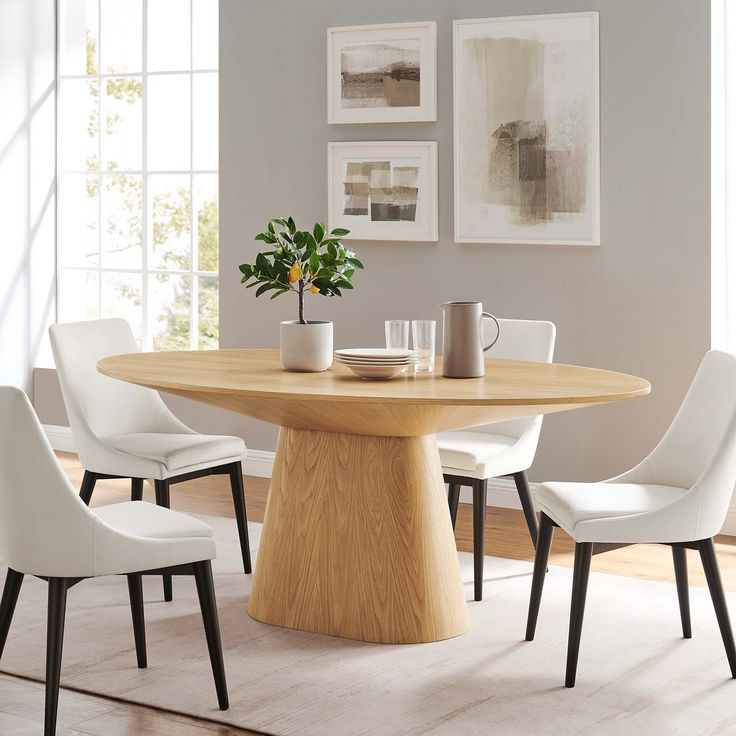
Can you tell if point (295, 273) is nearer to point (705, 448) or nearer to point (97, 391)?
point (97, 391)

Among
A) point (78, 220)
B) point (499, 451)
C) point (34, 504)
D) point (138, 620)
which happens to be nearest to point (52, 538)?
point (34, 504)

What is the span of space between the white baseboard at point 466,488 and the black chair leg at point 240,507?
1078 mm

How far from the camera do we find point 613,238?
4.59 m

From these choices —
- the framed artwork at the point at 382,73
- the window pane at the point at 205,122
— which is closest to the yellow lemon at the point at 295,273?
the framed artwork at the point at 382,73

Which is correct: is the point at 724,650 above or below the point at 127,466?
below

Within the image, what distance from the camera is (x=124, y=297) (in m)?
5.98

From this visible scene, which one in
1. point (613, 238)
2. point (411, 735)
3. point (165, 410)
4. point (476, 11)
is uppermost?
point (476, 11)

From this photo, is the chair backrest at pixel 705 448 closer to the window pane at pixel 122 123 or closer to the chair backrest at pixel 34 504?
the chair backrest at pixel 34 504

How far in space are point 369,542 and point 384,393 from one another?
55cm

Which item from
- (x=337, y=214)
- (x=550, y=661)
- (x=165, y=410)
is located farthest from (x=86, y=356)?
(x=550, y=661)

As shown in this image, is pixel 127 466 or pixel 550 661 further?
pixel 127 466

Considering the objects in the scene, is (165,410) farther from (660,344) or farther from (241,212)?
(660,344)

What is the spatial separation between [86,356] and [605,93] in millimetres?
2225

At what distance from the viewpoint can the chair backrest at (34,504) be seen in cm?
248
